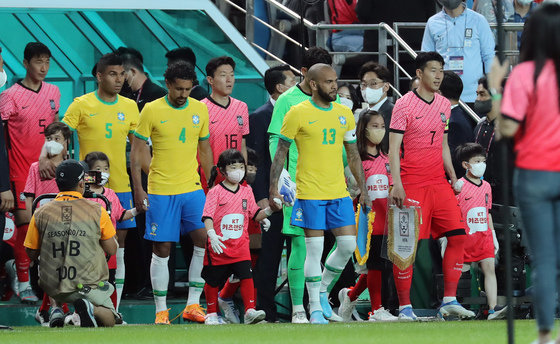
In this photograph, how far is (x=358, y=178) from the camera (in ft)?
40.2

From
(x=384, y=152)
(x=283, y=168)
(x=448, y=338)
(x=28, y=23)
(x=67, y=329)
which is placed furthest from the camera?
(x=28, y=23)

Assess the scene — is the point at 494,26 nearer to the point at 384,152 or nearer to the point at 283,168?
the point at 384,152

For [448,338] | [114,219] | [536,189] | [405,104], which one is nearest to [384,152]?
[405,104]

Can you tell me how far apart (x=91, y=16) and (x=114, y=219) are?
11.4ft

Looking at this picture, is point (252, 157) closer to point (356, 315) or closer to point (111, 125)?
point (111, 125)

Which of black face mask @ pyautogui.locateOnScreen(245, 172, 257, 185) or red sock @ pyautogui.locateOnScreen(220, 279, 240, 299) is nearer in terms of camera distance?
red sock @ pyautogui.locateOnScreen(220, 279, 240, 299)

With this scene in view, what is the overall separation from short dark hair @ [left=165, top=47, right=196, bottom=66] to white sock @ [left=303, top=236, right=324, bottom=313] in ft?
10.6

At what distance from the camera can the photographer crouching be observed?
11.2 metres

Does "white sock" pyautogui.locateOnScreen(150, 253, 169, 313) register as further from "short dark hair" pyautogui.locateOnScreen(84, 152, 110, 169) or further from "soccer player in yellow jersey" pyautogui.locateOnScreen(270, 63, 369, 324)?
"soccer player in yellow jersey" pyautogui.locateOnScreen(270, 63, 369, 324)

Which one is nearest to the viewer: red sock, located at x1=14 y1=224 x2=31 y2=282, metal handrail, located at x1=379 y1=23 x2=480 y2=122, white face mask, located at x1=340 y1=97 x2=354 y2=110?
red sock, located at x1=14 y1=224 x2=31 y2=282

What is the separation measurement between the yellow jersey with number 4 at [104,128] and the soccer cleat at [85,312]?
6.50ft

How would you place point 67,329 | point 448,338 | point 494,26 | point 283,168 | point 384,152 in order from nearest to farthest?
1. point 448,338
2. point 67,329
3. point 283,168
4. point 384,152
5. point 494,26

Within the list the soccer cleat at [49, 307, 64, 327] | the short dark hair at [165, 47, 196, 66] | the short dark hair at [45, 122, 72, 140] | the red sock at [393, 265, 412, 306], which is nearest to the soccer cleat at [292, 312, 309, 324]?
the red sock at [393, 265, 412, 306]

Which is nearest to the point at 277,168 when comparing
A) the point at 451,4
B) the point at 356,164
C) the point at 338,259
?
the point at 356,164
